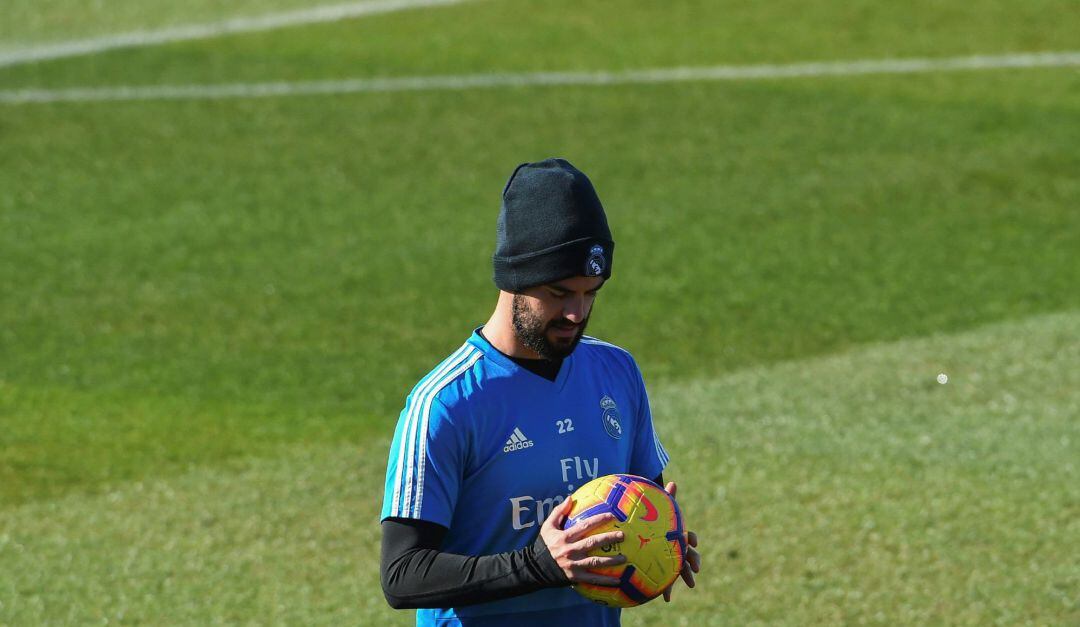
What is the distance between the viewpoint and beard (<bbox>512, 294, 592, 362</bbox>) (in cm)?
487

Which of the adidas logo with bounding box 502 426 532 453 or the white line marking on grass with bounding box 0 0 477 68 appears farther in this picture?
the white line marking on grass with bounding box 0 0 477 68

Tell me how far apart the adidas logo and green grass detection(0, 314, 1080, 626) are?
3.60 meters

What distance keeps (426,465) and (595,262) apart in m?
0.79

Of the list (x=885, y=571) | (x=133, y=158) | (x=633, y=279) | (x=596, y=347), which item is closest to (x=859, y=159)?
(x=633, y=279)

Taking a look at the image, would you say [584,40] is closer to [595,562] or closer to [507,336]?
[507,336]

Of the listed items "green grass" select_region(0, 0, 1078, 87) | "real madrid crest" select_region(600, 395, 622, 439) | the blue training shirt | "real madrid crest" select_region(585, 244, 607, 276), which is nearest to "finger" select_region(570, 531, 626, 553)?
the blue training shirt

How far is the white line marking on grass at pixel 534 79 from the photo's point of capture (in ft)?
67.0

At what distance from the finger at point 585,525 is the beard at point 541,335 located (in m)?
0.52

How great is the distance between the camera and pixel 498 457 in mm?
4891

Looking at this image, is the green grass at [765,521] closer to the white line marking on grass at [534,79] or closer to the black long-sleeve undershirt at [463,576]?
the black long-sleeve undershirt at [463,576]

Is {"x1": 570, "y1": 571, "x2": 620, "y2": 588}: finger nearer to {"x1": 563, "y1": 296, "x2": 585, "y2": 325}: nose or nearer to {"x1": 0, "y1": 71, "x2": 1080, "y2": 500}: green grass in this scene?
{"x1": 563, "y1": 296, "x2": 585, "y2": 325}: nose

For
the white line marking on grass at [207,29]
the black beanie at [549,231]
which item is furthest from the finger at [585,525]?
the white line marking on grass at [207,29]

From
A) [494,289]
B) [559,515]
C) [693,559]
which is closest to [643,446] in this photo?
[693,559]

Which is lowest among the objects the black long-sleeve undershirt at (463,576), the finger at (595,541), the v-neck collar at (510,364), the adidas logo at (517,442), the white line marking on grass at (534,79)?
the white line marking on grass at (534,79)
